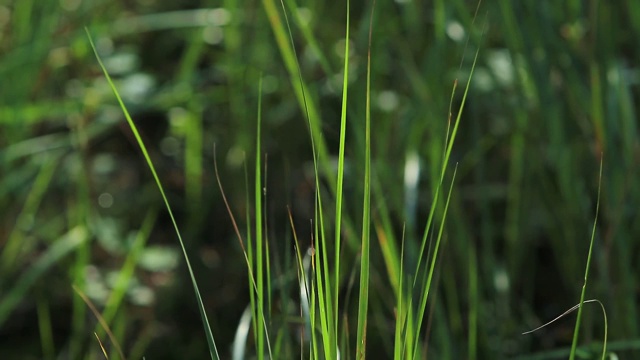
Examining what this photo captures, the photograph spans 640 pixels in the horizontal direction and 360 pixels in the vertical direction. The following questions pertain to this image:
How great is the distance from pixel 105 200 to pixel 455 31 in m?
0.66

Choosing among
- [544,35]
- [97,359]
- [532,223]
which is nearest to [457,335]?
[532,223]

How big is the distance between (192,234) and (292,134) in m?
0.25

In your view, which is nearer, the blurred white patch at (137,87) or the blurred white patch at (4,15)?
the blurred white patch at (137,87)

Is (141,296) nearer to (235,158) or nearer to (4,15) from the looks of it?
(235,158)

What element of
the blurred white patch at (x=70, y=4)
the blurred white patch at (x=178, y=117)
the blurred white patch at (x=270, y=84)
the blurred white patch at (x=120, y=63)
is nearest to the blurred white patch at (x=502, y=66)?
the blurred white patch at (x=270, y=84)

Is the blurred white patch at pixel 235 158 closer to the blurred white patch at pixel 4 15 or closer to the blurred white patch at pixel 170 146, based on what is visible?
the blurred white patch at pixel 170 146

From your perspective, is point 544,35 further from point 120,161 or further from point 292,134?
point 120,161

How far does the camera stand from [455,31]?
132cm

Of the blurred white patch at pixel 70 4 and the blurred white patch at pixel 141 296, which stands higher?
the blurred white patch at pixel 70 4

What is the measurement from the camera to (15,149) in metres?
1.45

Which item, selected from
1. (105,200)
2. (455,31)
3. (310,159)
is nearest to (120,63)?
(105,200)

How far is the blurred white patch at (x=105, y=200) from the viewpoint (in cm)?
156

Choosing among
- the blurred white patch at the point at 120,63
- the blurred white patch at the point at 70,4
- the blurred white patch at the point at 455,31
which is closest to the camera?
the blurred white patch at the point at 455,31

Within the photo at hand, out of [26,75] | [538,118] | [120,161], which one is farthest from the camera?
[120,161]
